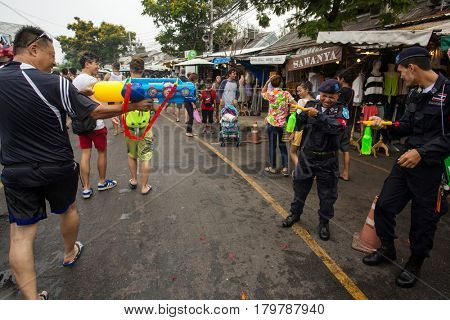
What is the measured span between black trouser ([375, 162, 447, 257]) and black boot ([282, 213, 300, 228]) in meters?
1.06

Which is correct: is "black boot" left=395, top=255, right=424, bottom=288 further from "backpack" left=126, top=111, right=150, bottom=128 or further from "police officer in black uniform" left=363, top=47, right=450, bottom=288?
"backpack" left=126, top=111, right=150, bottom=128

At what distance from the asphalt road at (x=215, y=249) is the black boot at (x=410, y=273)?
0.19 ft

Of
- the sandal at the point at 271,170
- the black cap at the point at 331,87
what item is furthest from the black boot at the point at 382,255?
the sandal at the point at 271,170

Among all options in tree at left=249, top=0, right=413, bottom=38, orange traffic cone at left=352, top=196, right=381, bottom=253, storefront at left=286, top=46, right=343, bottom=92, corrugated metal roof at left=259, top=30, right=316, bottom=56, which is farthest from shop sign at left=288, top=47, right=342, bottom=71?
orange traffic cone at left=352, top=196, right=381, bottom=253

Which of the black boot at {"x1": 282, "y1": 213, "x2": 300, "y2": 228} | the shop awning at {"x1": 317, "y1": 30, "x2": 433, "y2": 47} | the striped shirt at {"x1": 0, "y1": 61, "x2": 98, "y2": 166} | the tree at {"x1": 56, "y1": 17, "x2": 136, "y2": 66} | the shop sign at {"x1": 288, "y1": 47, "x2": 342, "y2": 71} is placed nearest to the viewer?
the striped shirt at {"x1": 0, "y1": 61, "x2": 98, "y2": 166}

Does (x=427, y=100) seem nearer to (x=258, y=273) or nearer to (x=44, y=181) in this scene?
(x=258, y=273)

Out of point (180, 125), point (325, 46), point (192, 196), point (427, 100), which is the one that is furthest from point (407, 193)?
point (180, 125)

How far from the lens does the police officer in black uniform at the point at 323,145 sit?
3035 mm

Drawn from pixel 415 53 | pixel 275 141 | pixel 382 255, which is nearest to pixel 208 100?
pixel 275 141

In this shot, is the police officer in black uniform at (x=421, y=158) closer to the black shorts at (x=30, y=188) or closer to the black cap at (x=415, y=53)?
the black cap at (x=415, y=53)

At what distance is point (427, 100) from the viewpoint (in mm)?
2428

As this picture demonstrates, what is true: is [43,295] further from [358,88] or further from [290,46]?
[290,46]

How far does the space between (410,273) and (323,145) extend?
4.74ft

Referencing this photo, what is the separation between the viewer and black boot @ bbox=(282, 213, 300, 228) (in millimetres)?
3457
